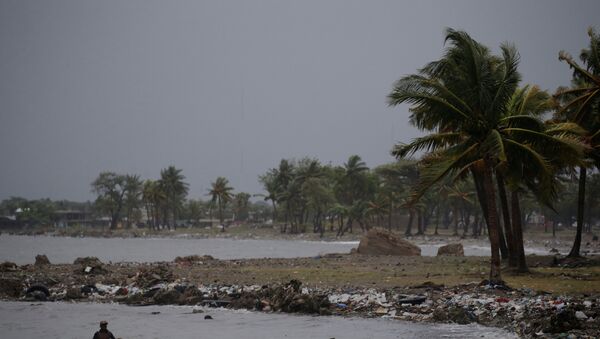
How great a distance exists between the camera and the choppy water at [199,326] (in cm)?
1789

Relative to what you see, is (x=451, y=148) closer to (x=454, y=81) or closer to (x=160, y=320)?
(x=454, y=81)

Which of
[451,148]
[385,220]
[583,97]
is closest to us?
[451,148]

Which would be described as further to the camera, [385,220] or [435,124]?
[385,220]

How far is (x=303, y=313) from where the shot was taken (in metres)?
21.3

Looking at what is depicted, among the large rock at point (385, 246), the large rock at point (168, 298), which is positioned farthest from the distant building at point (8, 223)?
the large rock at point (168, 298)

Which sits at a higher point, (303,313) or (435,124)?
(435,124)

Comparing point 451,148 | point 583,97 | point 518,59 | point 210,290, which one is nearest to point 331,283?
point 210,290

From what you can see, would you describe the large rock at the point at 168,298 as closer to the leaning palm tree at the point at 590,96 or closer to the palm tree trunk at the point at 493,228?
A: the palm tree trunk at the point at 493,228

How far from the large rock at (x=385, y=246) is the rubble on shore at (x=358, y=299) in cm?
2030

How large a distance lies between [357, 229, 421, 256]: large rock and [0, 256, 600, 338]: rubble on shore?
66.6 ft

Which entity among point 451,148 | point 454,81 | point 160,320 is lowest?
point 160,320

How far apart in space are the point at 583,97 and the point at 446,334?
17672mm

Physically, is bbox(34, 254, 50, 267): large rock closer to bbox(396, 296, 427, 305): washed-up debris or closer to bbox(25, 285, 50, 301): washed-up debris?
bbox(25, 285, 50, 301): washed-up debris

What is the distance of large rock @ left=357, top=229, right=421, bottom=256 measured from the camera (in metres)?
46.4
